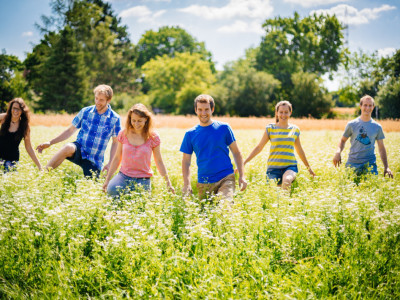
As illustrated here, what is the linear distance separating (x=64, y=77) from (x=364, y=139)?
41.5 meters

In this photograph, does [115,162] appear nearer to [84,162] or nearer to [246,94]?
[84,162]

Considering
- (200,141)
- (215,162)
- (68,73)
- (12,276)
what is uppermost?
(68,73)

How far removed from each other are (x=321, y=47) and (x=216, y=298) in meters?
66.3

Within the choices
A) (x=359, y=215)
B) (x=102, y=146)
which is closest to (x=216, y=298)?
(x=359, y=215)

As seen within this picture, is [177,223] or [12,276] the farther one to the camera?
[177,223]

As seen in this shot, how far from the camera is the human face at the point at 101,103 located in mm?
6715

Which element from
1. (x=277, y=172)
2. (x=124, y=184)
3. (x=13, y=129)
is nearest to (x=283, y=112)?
(x=277, y=172)

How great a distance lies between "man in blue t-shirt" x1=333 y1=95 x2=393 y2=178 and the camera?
22.3 ft

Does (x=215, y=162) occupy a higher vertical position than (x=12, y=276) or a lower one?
higher

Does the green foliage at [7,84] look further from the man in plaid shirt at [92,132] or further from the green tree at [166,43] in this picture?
the green tree at [166,43]

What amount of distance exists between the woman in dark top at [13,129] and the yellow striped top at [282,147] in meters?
5.26

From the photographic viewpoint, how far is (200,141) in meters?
5.38

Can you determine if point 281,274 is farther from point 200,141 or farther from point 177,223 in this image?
point 200,141

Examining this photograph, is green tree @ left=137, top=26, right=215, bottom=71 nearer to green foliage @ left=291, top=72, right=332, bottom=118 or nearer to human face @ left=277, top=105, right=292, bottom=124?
green foliage @ left=291, top=72, right=332, bottom=118
